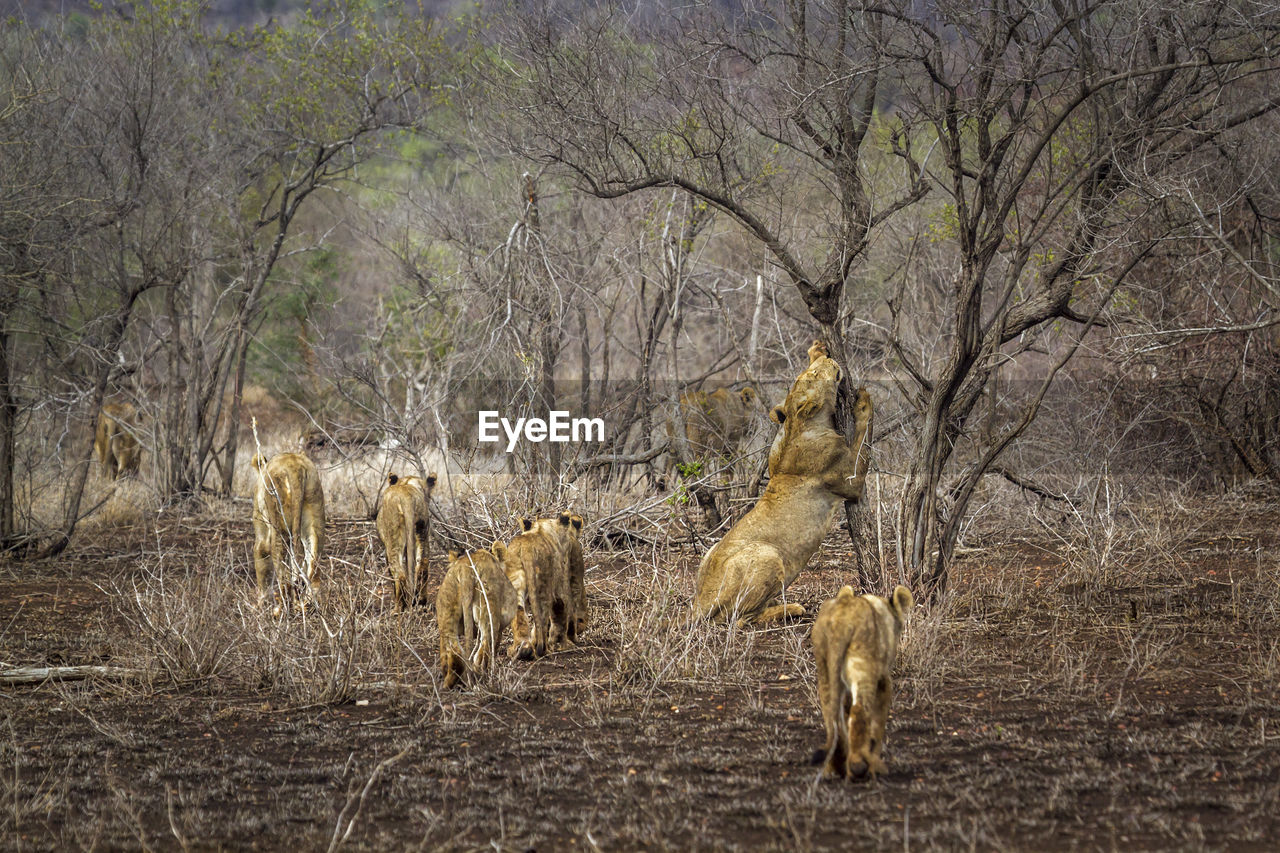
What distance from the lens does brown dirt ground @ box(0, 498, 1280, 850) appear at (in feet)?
14.9

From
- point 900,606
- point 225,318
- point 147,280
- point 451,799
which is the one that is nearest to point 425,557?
point 451,799

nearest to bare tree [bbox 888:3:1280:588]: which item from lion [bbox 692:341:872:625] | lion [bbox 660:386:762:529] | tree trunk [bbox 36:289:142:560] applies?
lion [bbox 692:341:872:625]

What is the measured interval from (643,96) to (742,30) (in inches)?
39.3

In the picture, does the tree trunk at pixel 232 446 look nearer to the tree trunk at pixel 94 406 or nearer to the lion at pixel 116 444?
the lion at pixel 116 444

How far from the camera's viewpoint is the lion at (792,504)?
8.11 meters

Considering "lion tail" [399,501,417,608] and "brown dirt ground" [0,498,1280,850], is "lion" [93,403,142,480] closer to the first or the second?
"brown dirt ground" [0,498,1280,850]

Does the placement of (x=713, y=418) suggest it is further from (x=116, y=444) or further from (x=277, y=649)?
(x=116, y=444)

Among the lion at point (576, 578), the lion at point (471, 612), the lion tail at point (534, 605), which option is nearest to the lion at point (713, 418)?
the lion at point (576, 578)

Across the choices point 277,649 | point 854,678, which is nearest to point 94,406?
point 277,649

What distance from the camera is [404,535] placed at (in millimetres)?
8617

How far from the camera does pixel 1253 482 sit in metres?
14.0

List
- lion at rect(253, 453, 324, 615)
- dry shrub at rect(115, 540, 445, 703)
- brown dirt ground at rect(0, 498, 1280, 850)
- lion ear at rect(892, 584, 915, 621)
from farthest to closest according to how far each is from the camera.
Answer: lion at rect(253, 453, 324, 615), dry shrub at rect(115, 540, 445, 703), lion ear at rect(892, 584, 915, 621), brown dirt ground at rect(0, 498, 1280, 850)

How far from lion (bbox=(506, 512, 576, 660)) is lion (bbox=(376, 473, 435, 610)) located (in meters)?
1.28

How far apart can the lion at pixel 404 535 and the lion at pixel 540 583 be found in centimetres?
128
